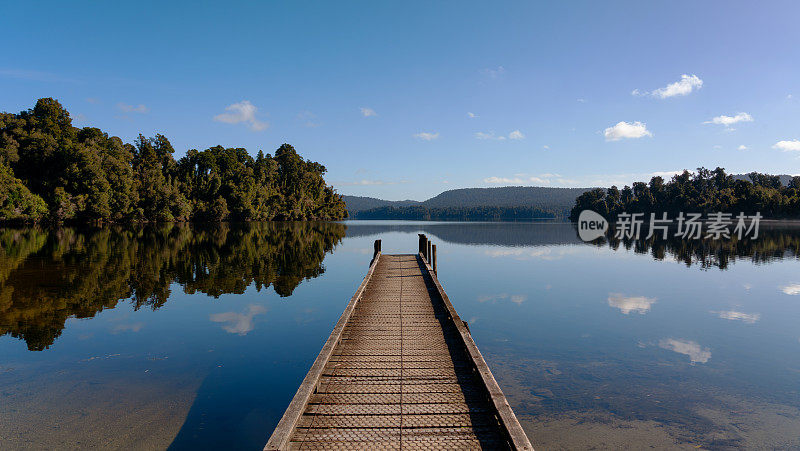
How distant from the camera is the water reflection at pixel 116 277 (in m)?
12.0

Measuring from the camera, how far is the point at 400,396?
234 inches

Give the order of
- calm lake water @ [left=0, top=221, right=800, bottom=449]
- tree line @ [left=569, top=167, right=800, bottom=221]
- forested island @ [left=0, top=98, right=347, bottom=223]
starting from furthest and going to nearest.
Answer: tree line @ [left=569, top=167, right=800, bottom=221] → forested island @ [left=0, top=98, right=347, bottom=223] → calm lake water @ [left=0, top=221, right=800, bottom=449]

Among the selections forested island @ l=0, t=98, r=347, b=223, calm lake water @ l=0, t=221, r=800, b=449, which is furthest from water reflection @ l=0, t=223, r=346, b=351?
forested island @ l=0, t=98, r=347, b=223

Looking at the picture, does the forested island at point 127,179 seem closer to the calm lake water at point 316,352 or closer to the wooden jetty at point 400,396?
the calm lake water at point 316,352

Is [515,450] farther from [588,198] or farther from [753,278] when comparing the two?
[588,198]

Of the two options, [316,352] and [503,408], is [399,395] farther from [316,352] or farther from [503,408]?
[316,352]

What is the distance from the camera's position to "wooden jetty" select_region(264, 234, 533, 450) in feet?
15.7

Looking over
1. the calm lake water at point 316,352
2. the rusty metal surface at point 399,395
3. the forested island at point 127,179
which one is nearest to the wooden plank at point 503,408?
the rusty metal surface at point 399,395

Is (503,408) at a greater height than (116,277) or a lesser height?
greater

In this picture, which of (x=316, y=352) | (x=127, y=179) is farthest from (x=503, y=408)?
(x=127, y=179)

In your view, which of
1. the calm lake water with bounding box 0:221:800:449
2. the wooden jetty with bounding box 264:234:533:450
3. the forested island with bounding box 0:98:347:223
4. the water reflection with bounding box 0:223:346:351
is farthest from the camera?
the forested island with bounding box 0:98:347:223

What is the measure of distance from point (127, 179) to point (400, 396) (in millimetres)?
71929

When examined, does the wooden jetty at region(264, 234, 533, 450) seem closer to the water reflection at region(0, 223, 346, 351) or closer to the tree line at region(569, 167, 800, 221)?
the water reflection at region(0, 223, 346, 351)

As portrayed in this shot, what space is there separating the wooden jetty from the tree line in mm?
122559
